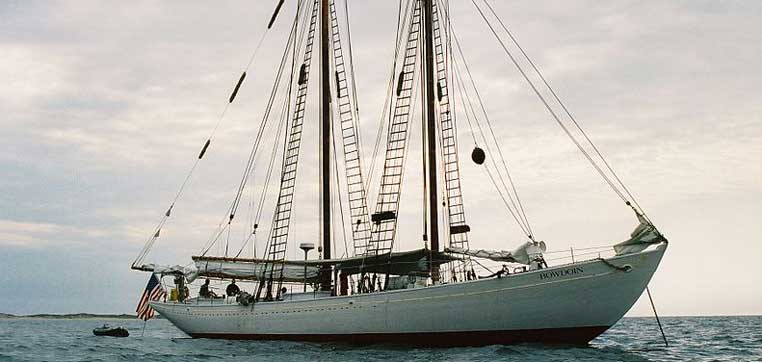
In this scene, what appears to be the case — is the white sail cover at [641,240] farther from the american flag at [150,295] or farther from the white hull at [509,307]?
the american flag at [150,295]

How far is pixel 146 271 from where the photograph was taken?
161ft

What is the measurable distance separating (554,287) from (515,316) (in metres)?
2.21

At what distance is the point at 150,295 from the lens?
152ft

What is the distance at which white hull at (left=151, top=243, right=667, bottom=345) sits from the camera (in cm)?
3127

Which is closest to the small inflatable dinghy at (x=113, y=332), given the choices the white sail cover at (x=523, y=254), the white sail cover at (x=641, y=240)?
the white sail cover at (x=523, y=254)

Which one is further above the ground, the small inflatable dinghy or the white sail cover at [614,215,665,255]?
the white sail cover at [614,215,665,255]

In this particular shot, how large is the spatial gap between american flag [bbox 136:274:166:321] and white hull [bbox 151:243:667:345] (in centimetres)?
1556

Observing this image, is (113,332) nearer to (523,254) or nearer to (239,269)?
(239,269)

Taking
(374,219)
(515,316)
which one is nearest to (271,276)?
(374,219)

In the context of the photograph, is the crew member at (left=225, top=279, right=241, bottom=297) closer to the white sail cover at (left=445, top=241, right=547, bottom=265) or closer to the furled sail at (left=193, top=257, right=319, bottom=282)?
the furled sail at (left=193, top=257, right=319, bottom=282)

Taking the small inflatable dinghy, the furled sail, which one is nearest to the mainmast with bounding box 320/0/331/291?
the furled sail

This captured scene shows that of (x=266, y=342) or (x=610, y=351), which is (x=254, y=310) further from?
(x=610, y=351)

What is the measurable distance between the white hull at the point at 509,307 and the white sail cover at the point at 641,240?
0.44 meters

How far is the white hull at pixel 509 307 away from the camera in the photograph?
31266mm
